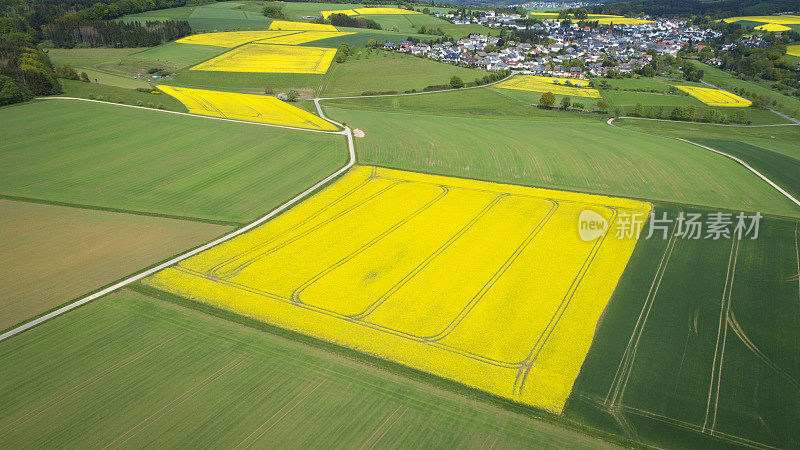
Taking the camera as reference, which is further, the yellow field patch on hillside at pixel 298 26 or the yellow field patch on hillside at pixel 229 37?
the yellow field patch on hillside at pixel 298 26

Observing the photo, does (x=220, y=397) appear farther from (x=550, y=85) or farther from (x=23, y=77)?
(x=550, y=85)

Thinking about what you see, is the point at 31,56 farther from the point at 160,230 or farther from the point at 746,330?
the point at 746,330

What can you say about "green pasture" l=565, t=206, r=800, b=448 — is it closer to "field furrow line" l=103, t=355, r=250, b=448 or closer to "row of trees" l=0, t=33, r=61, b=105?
"field furrow line" l=103, t=355, r=250, b=448

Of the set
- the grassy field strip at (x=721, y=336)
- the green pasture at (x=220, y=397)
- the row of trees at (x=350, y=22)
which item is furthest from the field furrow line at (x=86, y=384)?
the row of trees at (x=350, y=22)

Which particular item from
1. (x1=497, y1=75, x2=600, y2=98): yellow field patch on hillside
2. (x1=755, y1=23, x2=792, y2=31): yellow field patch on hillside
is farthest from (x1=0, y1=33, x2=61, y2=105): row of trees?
(x1=755, y1=23, x2=792, y2=31): yellow field patch on hillside

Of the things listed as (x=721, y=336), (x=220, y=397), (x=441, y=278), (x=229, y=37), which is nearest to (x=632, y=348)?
(x=721, y=336)

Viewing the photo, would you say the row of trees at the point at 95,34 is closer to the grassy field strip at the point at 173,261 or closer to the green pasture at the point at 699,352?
the grassy field strip at the point at 173,261
